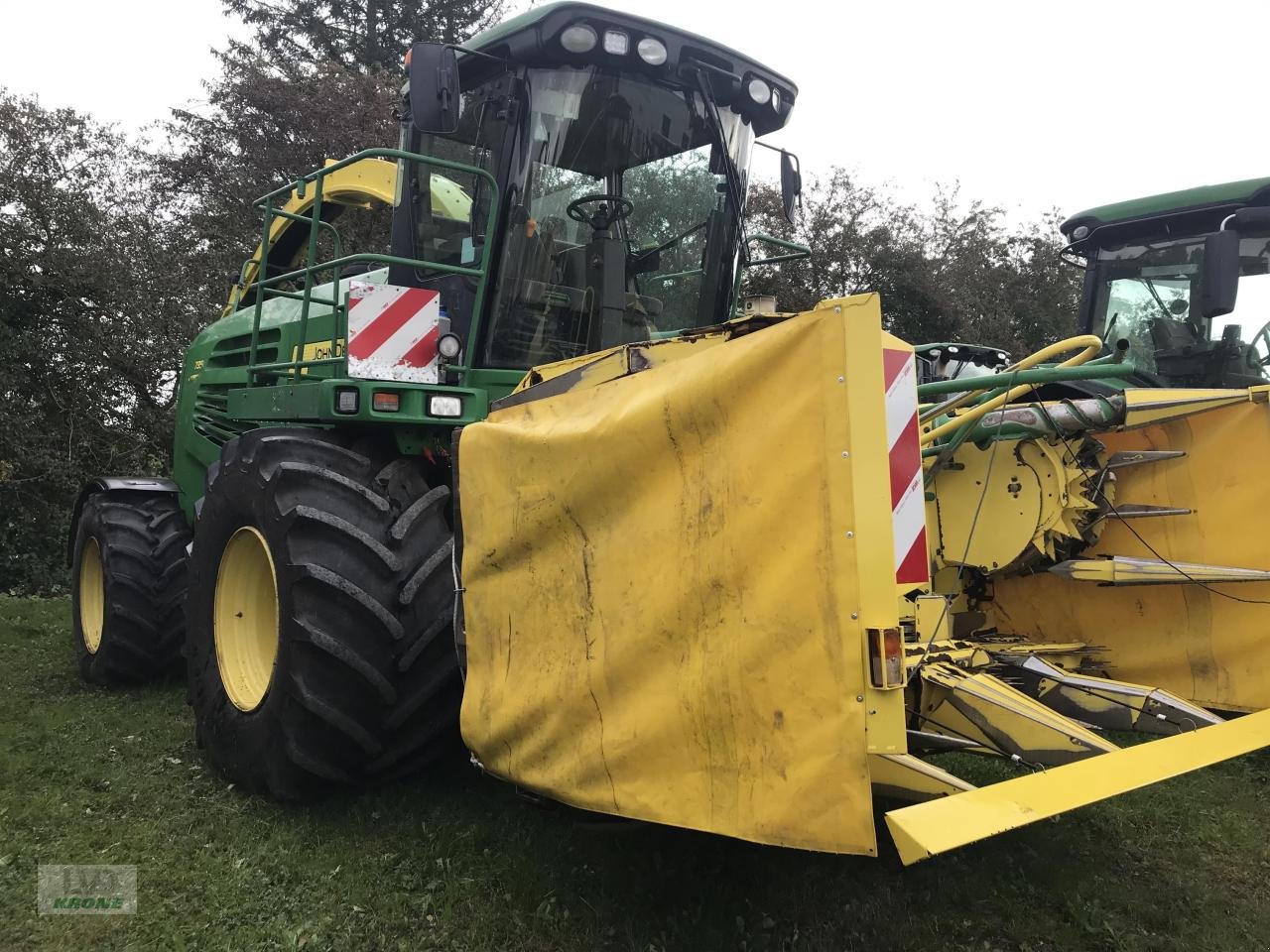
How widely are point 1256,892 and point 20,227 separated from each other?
1316 cm

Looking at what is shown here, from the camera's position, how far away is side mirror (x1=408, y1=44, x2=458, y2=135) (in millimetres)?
3334

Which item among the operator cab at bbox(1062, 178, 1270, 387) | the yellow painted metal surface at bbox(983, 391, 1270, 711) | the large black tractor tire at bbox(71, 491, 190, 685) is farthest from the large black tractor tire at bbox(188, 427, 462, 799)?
the operator cab at bbox(1062, 178, 1270, 387)

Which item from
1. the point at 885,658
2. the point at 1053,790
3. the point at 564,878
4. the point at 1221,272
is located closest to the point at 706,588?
the point at 885,658

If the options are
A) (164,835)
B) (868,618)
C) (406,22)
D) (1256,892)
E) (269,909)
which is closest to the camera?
(868,618)

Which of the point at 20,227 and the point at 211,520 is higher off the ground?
the point at 20,227

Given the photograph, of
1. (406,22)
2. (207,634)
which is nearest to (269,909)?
(207,634)

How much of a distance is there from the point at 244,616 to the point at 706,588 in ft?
8.25

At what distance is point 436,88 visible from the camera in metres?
3.35

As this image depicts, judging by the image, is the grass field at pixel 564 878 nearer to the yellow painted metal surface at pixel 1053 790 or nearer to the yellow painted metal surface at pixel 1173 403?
the yellow painted metal surface at pixel 1053 790

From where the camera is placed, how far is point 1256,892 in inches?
118

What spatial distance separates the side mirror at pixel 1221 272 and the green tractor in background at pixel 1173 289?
0.22 feet

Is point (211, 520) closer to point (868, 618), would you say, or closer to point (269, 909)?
point (269, 909)

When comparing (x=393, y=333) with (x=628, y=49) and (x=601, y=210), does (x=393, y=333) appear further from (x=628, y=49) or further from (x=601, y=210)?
(x=628, y=49)

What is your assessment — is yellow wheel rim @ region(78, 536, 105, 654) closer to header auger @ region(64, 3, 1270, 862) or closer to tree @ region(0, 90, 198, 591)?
header auger @ region(64, 3, 1270, 862)
